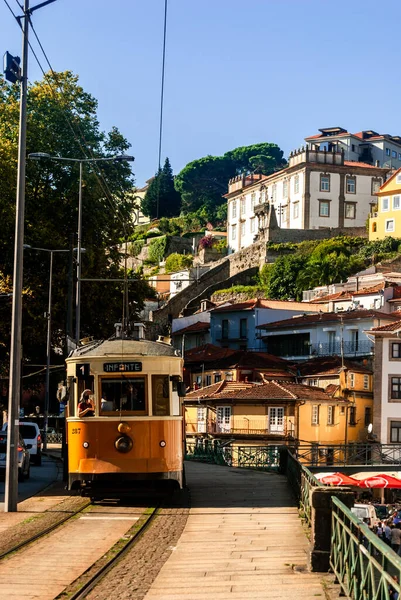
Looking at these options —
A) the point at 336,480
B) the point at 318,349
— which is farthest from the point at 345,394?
the point at 336,480

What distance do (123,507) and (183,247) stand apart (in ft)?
337

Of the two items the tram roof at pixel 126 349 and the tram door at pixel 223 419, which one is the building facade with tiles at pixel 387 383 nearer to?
the tram door at pixel 223 419

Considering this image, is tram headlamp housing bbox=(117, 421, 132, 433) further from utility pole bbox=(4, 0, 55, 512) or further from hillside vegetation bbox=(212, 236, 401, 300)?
hillside vegetation bbox=(212, 236, 401, 300)

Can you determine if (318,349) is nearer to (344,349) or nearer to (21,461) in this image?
(344,349)

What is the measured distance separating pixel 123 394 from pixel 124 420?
0.57 metres

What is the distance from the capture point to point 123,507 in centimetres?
2178

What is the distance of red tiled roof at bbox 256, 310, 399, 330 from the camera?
72375mm

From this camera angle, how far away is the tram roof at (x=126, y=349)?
→ 2145 centimetres

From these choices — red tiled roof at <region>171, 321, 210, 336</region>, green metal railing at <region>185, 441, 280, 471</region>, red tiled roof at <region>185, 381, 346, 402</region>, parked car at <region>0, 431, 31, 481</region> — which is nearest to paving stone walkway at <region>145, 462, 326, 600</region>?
parked car at <region>0, 431, 31, 481</region>

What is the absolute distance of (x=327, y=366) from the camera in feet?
225

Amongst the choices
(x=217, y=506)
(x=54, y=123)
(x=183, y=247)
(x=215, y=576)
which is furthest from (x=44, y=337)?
(x=183, y=247)

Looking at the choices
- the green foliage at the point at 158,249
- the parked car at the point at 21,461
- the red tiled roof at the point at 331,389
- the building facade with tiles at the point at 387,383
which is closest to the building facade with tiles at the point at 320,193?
the green foliage at the point at 158,249

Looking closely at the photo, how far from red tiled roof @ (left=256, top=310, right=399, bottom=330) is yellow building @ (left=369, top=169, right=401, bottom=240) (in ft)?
76.6

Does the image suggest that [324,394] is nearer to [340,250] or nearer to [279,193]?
[340,250]
